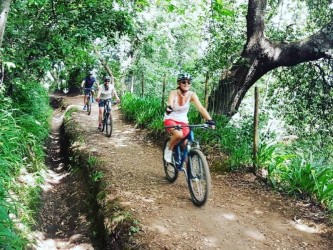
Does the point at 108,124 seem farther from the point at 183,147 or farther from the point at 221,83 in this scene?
the point at 183,147

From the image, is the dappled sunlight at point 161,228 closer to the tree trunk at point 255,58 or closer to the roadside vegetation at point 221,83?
the roadside vegetation at point 221,83

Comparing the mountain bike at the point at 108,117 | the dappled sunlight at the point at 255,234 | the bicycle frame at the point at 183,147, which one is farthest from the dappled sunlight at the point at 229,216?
the mountain bike at the point at 108,117

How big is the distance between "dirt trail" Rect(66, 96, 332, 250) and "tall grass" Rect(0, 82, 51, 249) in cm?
152

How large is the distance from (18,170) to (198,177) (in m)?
3.52

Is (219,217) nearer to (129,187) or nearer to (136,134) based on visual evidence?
(129,187)

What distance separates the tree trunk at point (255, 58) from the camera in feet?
28.7

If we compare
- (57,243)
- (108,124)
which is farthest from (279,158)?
(108,124)

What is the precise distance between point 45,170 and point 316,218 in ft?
20.2

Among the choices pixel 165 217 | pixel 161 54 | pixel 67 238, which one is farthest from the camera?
pixel 161 54

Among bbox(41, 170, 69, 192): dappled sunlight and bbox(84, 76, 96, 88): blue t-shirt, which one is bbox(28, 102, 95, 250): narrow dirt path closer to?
bbox(41, 170, 69, 192): dappled sunlight

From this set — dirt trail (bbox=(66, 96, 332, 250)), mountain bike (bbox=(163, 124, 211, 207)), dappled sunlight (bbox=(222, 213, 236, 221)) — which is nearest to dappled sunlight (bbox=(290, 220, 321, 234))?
dirt trail (bbox=(66, 96, 332, 250))

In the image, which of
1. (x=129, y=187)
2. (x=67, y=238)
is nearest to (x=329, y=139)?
(x=129, y=187)

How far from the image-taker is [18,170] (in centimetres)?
624

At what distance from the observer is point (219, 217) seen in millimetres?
5207
